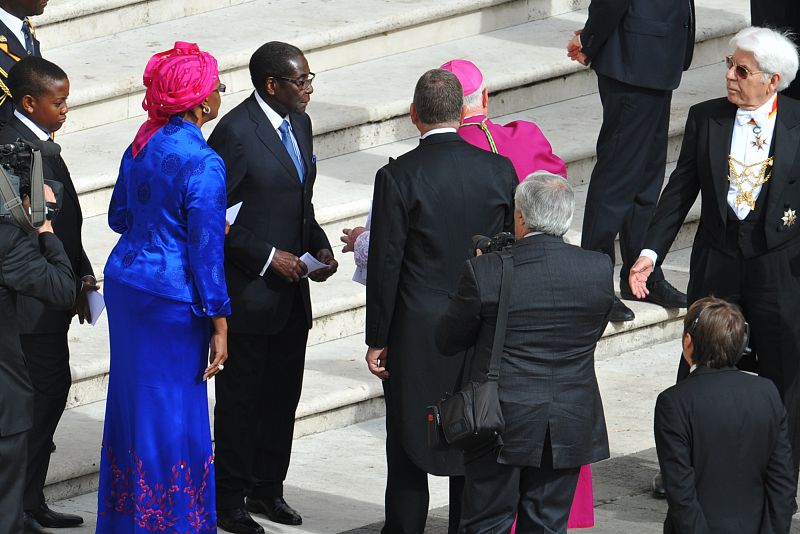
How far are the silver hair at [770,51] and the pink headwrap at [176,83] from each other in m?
2.04

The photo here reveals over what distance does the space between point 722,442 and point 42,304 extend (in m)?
2.52

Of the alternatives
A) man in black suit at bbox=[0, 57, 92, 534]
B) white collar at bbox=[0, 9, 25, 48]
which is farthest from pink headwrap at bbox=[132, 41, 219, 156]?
white collar at bbox=[0, 9, 25, 48]

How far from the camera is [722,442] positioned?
4953 mm

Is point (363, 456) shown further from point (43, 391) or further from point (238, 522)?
point (43, 391)

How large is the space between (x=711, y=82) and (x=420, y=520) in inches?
224

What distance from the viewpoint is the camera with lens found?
5148 mm

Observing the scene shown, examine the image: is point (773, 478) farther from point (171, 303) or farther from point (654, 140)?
point (654, 140)

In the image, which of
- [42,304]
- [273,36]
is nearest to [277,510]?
[42,304]

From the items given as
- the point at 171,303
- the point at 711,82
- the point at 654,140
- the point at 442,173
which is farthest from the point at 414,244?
the point at 711,82

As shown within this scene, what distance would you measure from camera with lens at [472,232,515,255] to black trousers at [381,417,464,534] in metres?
0.93

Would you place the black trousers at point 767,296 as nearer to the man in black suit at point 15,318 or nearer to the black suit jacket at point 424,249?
the black suit jacket at point 424,249

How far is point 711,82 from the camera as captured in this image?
10.8 metres

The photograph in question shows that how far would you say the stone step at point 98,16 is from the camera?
390 inches

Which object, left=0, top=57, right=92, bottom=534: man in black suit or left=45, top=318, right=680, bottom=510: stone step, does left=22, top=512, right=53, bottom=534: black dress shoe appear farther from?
left=45, top=318, right=680, bottom=510: stone step
